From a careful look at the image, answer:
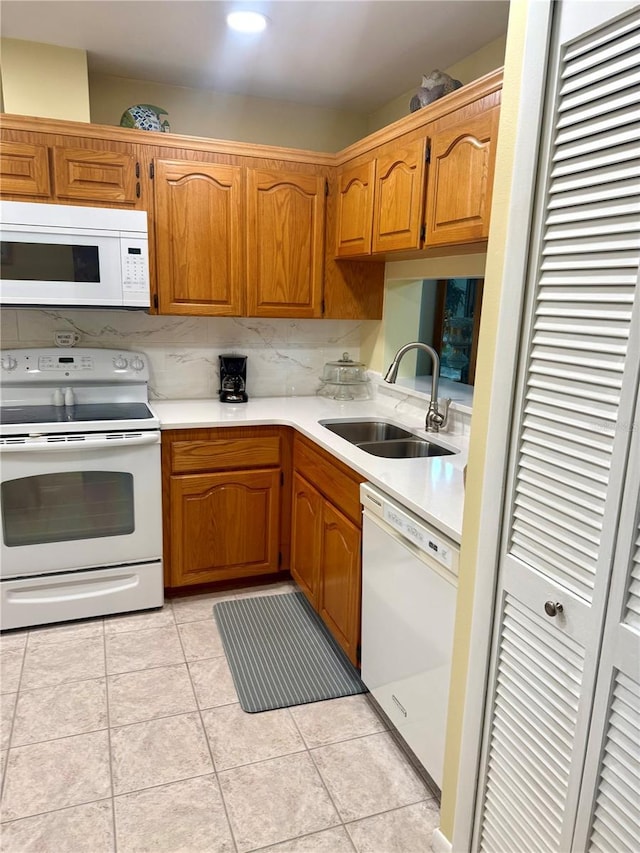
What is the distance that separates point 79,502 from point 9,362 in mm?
794

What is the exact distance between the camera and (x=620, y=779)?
98cm

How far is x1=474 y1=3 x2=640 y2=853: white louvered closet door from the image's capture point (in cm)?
93

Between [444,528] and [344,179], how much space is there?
2.01m

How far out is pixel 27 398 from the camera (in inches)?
112

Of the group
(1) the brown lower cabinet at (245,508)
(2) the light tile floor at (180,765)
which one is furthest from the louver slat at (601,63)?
(2) the light tile floor at (180,765)

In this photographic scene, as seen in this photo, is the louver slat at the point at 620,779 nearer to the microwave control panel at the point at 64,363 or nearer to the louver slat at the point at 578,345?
the louver slat at the point at 578,345

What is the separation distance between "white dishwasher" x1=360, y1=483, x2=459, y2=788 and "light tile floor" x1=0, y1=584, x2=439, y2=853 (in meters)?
0.17

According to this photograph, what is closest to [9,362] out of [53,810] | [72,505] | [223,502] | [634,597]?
[72,505]

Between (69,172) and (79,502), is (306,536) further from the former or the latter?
(69,172)

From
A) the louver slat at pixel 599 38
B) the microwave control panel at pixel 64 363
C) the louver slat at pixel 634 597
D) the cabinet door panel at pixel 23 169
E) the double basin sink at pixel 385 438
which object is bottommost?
the double basin sink at pixel 385 438

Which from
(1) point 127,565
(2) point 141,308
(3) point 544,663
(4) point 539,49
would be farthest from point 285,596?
(4) point 539,49

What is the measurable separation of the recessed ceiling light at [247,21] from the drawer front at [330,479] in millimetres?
1684

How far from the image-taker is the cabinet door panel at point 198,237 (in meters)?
2.74

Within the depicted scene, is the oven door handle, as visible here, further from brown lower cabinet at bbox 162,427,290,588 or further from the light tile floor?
the light tile floor
